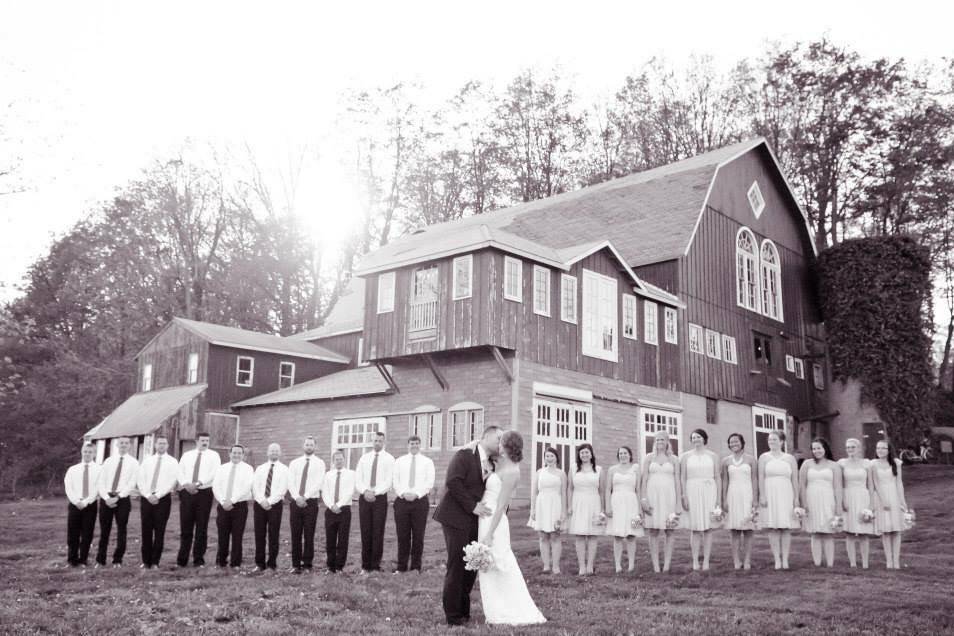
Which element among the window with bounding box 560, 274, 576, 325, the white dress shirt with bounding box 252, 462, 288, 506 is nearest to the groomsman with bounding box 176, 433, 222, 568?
the white dress shirt with bounding box 252, 462, 288, 506

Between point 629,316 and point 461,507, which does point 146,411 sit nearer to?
point 629,316

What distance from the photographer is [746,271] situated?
29.5 metres

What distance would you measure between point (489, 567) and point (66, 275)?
135 feet

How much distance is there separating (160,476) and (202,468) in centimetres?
58

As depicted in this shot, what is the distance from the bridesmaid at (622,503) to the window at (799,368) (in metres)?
21.4

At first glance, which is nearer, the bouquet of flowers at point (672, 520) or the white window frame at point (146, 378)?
the bouquet of flowers at point (672, 520)

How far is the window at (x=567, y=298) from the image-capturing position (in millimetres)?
21875

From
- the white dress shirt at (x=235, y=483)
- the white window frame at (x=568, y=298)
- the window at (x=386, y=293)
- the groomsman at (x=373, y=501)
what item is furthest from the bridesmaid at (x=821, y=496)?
the window at (x=386, y=293)

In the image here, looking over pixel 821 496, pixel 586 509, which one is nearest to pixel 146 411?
pixel 586 509

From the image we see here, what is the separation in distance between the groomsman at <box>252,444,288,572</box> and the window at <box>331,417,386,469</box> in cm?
1128

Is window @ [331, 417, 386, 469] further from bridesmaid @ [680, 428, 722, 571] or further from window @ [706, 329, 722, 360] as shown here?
bridesmaid @ [680, 428, 722, 571]

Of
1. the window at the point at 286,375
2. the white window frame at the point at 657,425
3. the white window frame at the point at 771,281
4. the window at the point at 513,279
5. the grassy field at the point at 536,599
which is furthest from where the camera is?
the window at the point at 286,375

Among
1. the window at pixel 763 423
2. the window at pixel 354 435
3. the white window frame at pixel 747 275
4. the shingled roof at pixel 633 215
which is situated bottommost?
the window at pixel 354 435

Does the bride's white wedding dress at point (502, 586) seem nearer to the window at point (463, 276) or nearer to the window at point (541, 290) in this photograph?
the window at point (463, 276)
